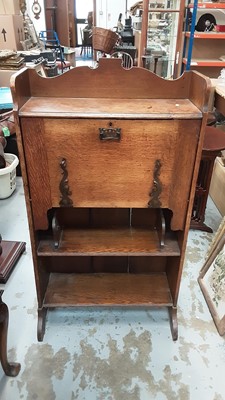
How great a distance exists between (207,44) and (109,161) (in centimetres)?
335

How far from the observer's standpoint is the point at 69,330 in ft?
5.19

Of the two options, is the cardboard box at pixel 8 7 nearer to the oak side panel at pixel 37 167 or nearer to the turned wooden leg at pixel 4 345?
the oak side panel at pixel 37 167

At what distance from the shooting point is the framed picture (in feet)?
5.25

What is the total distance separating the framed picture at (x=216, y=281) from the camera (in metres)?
1.60

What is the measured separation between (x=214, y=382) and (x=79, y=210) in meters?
0.98

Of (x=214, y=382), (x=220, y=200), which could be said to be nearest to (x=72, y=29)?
(x=220, y=200)

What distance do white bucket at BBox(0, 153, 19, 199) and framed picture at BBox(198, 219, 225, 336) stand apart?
5.50 feet

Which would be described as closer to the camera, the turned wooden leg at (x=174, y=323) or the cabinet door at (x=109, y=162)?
the cabinet door at (x=109, y=162)

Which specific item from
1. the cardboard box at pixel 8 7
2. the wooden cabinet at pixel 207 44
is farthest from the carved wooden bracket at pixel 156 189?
the cardboard box at pixel 8 7

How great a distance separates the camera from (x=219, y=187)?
2576 millimetres

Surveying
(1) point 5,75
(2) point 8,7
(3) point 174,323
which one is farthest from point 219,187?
(2) point 8,7

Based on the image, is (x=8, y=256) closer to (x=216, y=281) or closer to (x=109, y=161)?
(x=109, y=161)

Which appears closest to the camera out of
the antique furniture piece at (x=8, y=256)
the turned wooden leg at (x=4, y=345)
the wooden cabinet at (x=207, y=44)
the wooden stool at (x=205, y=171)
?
the turned wooden leg at (x=4, y=345)

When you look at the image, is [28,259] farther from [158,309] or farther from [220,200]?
[220,200]
